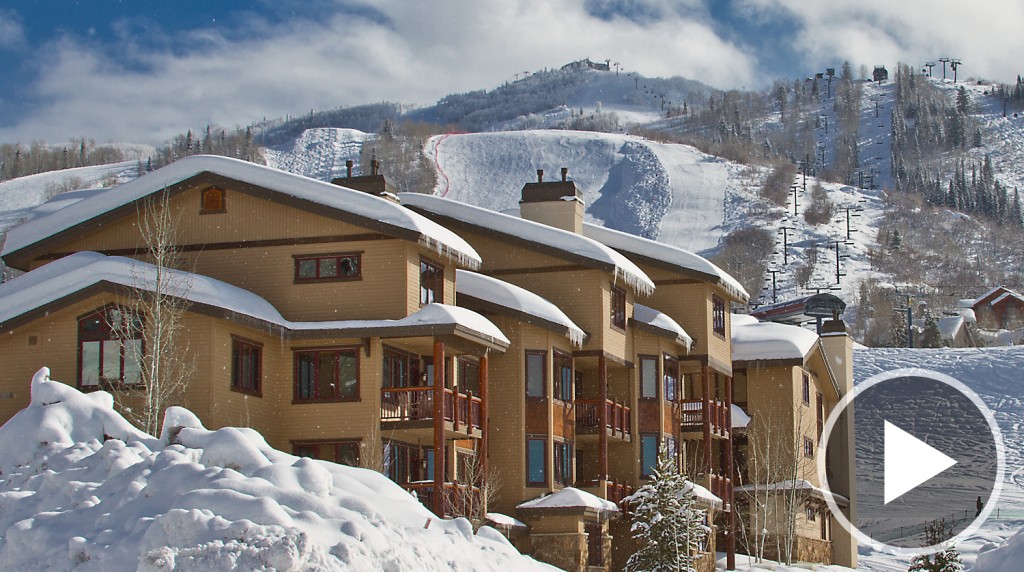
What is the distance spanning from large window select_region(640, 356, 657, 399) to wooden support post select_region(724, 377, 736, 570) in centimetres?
455

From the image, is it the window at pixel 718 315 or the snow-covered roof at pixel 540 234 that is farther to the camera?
the window at pixel 718 315

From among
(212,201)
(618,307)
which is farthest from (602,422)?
(212,201)

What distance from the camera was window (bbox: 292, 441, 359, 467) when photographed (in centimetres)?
3225

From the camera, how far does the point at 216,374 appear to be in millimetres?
30000

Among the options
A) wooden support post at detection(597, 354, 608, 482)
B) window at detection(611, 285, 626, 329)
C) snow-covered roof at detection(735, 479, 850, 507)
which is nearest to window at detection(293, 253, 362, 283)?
wooden support post at detection(597, 354, 608, 482)

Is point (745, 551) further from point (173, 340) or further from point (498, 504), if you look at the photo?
point (173, 340)

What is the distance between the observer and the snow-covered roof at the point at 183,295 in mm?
29625

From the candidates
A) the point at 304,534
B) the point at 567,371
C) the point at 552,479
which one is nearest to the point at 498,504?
the point at 552,479

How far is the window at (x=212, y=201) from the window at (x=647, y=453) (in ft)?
45.4

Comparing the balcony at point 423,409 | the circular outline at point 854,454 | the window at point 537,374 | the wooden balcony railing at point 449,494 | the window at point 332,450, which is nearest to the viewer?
the wooden balcony railing at point 449,494

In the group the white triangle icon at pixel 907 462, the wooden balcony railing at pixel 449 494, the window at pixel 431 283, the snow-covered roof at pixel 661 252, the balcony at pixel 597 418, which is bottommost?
the white triangle icon at pixel 907 462

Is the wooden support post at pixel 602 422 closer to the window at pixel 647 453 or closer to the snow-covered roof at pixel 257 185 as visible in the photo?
the window at pixel 647 453

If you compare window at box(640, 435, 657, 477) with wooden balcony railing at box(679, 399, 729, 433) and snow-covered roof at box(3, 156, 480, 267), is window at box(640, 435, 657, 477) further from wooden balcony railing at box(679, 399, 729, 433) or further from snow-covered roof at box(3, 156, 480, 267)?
snow-covered roof at box(3, 156, 480, 267)

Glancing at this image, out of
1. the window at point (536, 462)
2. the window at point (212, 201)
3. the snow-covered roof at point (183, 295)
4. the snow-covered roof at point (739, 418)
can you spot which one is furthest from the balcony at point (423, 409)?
the snow-covered roof at point (739, 418)
